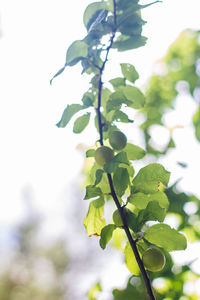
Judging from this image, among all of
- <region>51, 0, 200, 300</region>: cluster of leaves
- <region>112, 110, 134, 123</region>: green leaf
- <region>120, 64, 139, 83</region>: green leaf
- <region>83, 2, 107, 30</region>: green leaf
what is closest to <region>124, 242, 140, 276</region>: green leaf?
<region>51, 0, 200, 300</region>: cluster of leaves

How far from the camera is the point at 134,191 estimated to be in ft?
1.61

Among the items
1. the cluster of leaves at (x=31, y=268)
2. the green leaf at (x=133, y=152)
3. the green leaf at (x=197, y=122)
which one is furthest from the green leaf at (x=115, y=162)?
the cluster of leaves at (x=31, y=268)

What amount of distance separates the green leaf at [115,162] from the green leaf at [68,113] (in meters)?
0.16

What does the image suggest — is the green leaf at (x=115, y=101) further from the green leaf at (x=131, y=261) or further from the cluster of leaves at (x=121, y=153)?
the green leaf at (x=131, y=261)

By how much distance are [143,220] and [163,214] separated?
37 mm

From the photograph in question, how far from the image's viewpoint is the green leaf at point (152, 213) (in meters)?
0.45

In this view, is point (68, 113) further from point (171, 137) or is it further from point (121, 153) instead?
point (171, 137)

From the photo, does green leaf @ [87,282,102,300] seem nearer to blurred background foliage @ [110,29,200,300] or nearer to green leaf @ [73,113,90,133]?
blurred background foliage @ [110,29,200,300]

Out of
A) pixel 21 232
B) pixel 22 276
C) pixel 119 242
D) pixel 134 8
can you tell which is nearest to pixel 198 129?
pixel 119 242

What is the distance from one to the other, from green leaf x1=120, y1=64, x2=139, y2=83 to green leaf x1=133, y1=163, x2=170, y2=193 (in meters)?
0.22

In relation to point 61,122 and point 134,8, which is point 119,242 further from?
point 134,8

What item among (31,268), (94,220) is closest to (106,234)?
(94,220)

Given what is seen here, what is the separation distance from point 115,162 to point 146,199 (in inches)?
3.7

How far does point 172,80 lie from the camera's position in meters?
1.52
